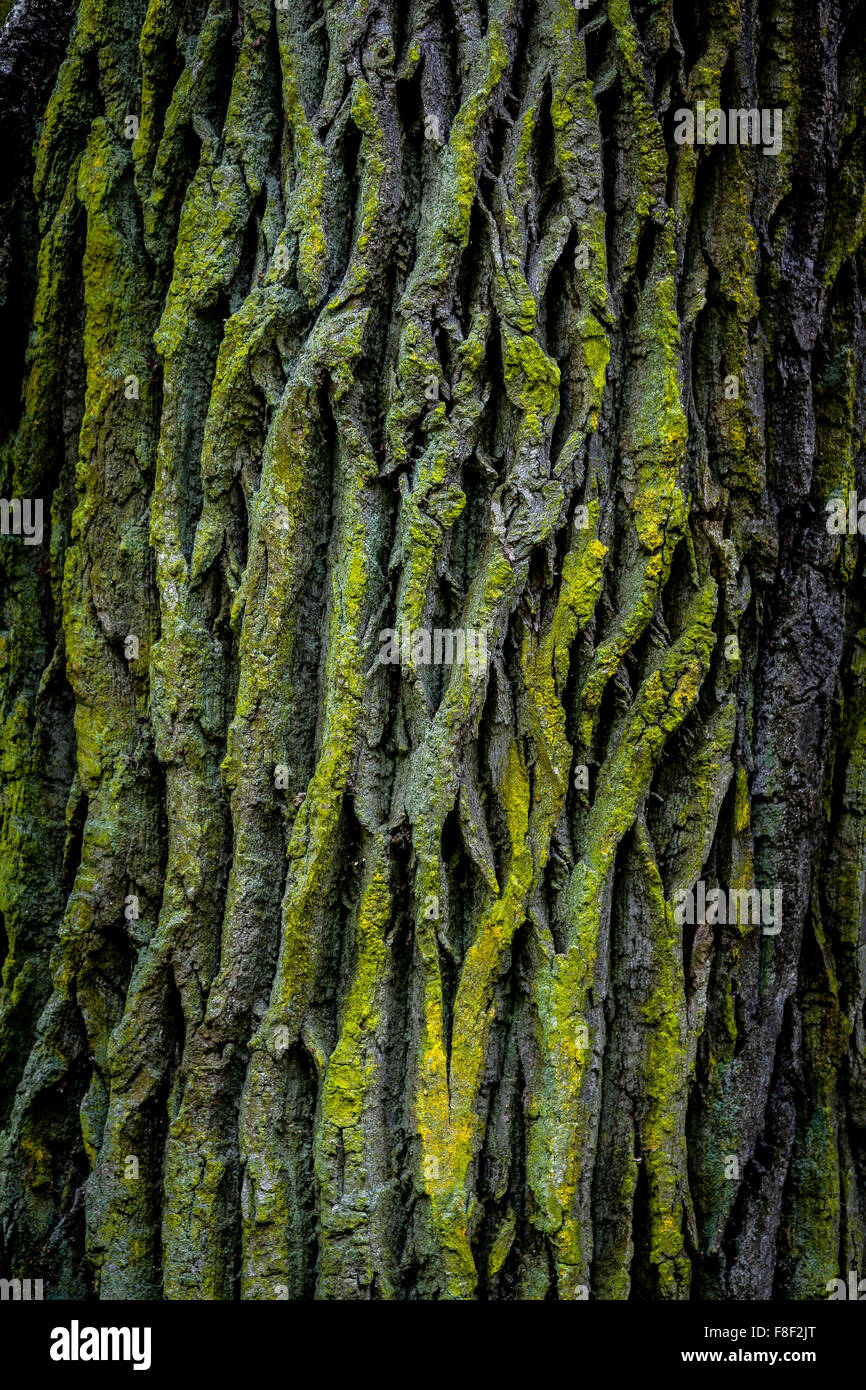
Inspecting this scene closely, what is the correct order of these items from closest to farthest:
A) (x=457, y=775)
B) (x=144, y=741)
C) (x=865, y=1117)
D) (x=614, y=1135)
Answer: (x=457, y=775) < (x=614, y=1135) < (x=144, y=741) < (x=865, y=1117)

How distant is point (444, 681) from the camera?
2.15 m

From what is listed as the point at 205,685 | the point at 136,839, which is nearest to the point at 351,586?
the point at 205,685

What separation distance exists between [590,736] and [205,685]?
3.04 feet

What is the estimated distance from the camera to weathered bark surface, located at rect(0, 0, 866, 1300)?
211 cm

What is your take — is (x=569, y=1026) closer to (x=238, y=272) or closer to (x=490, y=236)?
(x=490, y=236)

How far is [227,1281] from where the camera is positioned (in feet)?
7.09

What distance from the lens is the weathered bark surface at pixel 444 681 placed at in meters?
2.11

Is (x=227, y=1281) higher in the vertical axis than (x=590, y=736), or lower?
lower

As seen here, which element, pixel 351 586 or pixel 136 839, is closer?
pixel 351 586

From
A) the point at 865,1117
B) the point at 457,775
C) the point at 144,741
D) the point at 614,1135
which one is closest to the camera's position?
the point at 457,775

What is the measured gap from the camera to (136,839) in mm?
2361
